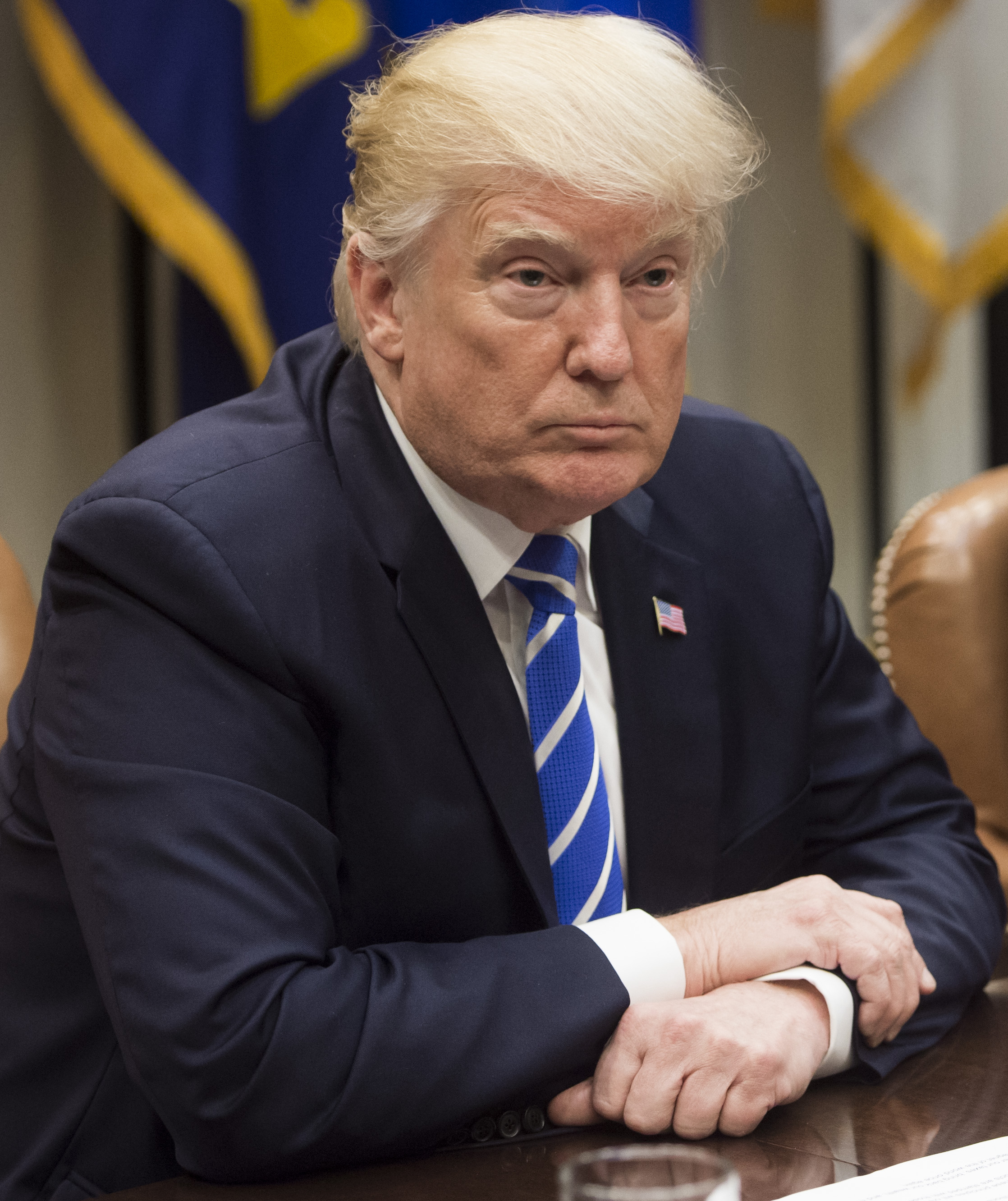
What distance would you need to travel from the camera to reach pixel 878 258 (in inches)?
139

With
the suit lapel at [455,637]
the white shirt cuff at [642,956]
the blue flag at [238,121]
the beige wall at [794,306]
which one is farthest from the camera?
the beige wall at [794,306]

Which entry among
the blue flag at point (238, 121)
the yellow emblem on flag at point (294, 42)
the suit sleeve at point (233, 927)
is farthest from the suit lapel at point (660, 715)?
the yellow emblem on flag at point (294, 42)

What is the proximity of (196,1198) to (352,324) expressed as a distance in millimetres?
816

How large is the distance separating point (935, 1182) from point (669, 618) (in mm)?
642

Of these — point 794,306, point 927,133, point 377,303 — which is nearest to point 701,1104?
point 377,303

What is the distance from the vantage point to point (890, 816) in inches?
56.9

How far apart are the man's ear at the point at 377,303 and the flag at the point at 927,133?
1973 mm

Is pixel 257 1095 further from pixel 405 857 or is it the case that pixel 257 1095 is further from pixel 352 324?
pixel 352 324

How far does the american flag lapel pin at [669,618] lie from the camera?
140cm

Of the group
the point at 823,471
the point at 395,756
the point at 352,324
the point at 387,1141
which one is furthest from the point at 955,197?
the point at 387,1141

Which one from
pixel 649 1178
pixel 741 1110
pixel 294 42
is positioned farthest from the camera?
pixel 294 42

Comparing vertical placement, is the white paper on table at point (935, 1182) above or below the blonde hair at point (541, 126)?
below

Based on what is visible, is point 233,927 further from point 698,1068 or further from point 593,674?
point 593,674

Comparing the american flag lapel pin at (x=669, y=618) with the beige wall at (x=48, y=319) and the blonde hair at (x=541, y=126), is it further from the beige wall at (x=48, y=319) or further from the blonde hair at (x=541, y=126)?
the beige wall at (x=48, y=319)
